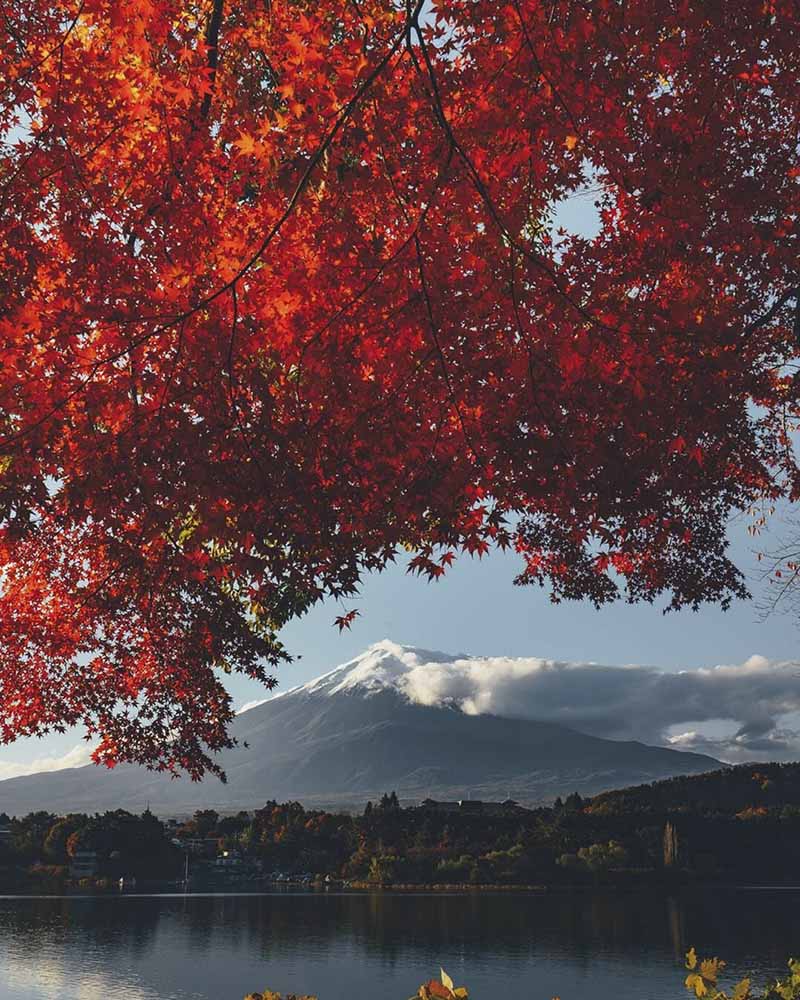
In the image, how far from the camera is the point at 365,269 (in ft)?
35.0

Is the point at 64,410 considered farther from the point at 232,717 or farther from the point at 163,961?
the point at 163,961

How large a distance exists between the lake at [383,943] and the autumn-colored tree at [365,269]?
7922 centimetres

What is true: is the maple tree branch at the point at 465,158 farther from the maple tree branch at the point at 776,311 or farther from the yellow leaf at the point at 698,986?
the maple tree branch at the point at 776,311

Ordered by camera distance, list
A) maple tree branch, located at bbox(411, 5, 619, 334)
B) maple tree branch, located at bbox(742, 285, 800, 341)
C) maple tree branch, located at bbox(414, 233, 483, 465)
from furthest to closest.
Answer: maple tree branch, located at bbox(742, 285, 800, 341), maple tree branch, located at bbox(414, 233, 483, 465), maple tree branch, located at bbox(411, 5, 619, 334)

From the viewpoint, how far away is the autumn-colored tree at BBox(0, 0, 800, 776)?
33.2 ft

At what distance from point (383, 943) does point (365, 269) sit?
126 m

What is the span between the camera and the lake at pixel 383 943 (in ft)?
304

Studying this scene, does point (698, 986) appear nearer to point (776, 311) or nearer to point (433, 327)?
point (433, 327)

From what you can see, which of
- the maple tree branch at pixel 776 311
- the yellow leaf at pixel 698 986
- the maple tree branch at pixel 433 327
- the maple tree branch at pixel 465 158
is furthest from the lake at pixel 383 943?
the maple tree branch at pixel 465 158

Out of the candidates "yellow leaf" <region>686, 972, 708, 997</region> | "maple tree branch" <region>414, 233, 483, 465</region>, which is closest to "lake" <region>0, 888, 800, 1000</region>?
"yellow leaf" <region>686, 972, 708, 997</region>

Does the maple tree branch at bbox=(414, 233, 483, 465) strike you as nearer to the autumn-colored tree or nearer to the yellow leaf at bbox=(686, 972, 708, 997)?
the autumn-colored tree

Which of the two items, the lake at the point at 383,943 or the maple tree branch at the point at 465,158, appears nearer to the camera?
the maple tree branch at the point at 465,158

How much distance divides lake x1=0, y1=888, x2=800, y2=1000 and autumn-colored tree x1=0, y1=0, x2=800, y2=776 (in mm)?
79223

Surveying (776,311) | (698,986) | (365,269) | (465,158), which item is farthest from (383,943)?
(465,158)
